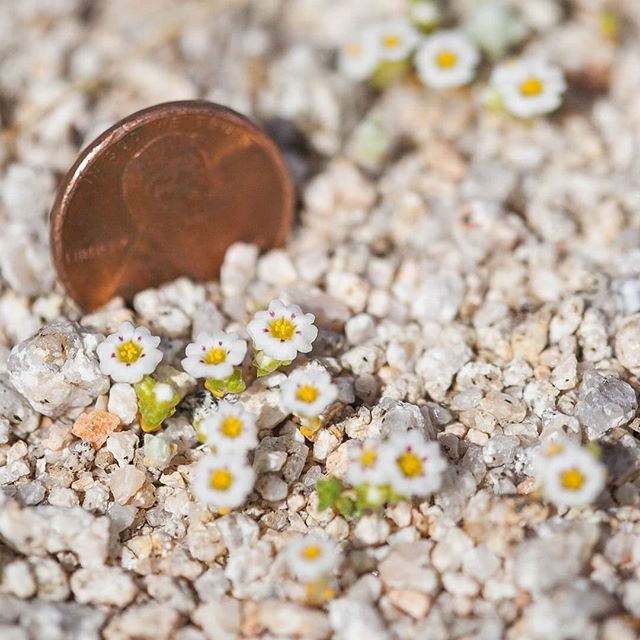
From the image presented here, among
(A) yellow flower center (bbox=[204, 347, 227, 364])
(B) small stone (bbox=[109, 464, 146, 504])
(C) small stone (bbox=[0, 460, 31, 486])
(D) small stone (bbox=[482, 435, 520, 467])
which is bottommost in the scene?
→ (C) small stone (bbox=[0, 460, 31, 486])

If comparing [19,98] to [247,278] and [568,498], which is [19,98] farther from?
[568,498]

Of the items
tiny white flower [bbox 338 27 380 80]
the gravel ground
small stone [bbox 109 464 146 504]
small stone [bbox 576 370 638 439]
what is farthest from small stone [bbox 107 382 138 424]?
tiny white flower [bbox 338 27 380 80]

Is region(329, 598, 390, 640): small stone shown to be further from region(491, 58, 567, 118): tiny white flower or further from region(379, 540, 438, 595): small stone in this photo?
region(491, 58, 567, 118): tiny white flower

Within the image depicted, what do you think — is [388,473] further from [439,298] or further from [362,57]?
[362,57]

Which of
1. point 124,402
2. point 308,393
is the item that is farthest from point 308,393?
point 124,402

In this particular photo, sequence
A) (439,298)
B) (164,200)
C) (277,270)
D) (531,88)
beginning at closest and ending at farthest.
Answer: (164,200) < (439,298) < (277,270) < (531,88)

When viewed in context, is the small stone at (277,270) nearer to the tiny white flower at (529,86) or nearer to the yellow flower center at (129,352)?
the yellow flower center at (129,352)

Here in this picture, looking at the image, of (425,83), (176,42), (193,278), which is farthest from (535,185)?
(176,42)
